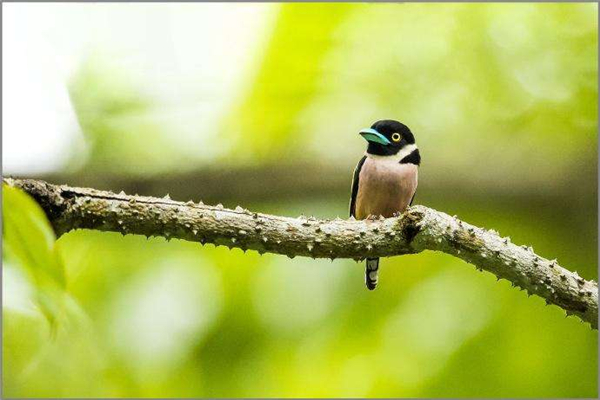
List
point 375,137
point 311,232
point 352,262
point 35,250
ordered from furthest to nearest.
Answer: point 352,262 < point 375,137 < point 311,232 < point 35,250

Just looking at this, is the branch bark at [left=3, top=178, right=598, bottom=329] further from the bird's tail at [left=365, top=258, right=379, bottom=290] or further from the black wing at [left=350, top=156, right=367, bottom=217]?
the bird's tail at [left=365, top=258, right=379, bottom=290]

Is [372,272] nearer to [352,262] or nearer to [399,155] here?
[352,262]

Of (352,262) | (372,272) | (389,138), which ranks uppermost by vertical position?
(389,138)

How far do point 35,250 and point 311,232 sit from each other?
93.1 inches

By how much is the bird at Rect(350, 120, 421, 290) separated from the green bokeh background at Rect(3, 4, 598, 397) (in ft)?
6.61

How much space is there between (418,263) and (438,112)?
191 cm

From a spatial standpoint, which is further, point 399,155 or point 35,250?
point 399,155

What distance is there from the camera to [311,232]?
4.39 metres

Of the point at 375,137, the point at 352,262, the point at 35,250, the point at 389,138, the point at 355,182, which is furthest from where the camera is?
the point at 352,262

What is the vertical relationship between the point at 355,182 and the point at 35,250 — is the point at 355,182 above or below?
above

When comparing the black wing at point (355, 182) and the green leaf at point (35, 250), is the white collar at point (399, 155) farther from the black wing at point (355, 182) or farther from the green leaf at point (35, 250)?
the green leaf at point (35, 250)

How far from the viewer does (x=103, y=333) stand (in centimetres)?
863

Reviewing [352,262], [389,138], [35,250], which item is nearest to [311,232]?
[35,250]

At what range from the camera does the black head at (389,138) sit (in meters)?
6.69
